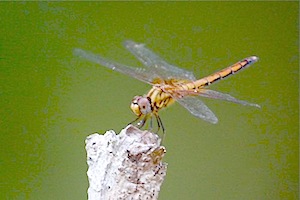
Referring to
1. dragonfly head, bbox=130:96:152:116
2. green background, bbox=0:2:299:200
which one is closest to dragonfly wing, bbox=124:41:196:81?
dragonfly head, bbox=130:96:152:116

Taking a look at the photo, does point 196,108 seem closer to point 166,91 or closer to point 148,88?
point 166,91

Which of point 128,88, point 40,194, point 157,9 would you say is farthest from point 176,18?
point 40,194

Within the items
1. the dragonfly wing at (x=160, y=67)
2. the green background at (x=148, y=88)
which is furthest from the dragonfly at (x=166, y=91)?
the green background at (x=148, y=88)

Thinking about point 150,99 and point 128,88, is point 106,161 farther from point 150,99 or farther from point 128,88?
point 128,88

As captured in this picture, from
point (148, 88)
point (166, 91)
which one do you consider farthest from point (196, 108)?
point (148, 88)

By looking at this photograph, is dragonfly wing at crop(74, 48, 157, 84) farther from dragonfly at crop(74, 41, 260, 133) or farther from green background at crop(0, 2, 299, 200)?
green background at crop(0, 2, 299, 200)

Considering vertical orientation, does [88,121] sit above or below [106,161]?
above

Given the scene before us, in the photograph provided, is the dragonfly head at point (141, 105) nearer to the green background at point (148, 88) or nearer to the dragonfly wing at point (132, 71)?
the dragonfly wing at point (132, 71)
